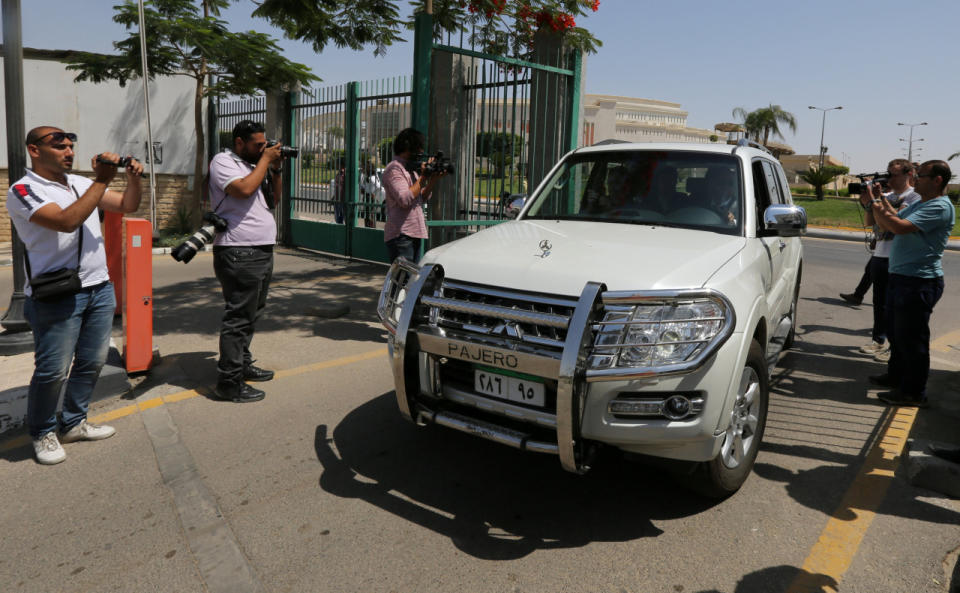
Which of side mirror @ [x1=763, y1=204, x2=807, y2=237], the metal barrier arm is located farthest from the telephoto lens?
side mirror @ [x1=763, y1=204, x2=807, y2=237]

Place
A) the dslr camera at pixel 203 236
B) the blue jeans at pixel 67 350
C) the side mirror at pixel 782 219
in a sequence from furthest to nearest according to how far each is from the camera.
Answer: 1. the dslr camera at pixel 203 236
2. the side mirror at pixel 782 219
3. the blue jeans at pixel 67 350

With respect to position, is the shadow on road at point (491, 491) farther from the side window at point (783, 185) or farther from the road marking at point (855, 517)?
the side window at point (783, 185)

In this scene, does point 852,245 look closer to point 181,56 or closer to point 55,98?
point 181,56

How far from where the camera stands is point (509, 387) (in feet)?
10.9

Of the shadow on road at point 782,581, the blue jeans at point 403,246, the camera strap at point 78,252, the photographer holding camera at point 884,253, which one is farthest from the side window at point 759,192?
the camera strap at point 78,252

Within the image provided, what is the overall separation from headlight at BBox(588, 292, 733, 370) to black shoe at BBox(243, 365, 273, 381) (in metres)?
3.27

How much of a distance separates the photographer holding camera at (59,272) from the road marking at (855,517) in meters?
3.88

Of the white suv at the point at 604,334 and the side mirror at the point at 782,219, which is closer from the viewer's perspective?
the white suv at the point at 604,334

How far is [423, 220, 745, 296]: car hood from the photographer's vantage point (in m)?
3.25

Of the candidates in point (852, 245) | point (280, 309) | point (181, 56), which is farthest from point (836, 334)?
point (852, 245)

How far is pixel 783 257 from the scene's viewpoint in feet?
16.6

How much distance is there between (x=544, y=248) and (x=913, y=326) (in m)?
3.19

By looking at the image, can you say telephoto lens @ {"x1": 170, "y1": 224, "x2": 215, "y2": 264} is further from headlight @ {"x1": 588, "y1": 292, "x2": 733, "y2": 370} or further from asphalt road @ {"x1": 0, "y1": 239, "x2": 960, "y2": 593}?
headlight @ {"x1": 588, "y1": 292, "x2": 733, "y2": 370}

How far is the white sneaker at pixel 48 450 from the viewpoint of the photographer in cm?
394
